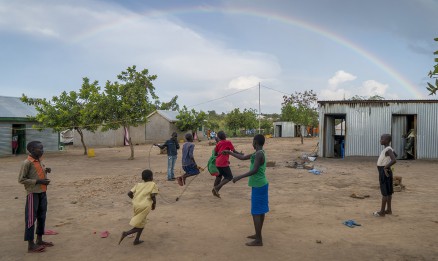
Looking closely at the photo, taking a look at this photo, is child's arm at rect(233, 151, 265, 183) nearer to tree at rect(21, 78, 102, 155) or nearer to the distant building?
tree at rect(21, 78, 102, 155)

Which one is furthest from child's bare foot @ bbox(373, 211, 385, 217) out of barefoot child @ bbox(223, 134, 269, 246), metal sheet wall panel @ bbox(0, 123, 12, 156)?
metal sheet wall panel @ bbox(0, 123, 12, 156)

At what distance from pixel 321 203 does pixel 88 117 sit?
16890 millimetres

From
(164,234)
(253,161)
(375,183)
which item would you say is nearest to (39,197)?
(164,234)

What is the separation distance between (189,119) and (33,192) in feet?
115

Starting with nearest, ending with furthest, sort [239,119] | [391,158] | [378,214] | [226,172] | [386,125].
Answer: [391,158], [378,214], [226,172], [386,125], [239,119]

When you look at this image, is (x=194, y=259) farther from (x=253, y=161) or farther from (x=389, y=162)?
(x=389, y=162)

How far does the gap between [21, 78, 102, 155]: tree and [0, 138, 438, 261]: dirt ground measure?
33.1 ft

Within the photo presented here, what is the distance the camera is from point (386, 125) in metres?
18.2

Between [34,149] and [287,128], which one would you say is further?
[287,128]

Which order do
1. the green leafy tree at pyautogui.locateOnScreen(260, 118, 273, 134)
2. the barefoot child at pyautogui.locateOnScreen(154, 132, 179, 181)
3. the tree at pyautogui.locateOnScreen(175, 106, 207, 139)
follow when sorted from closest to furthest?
the barefoot child at pyautogui.locateOnScreen(154, 132, 179, 181)
the tree at pyautogui.locateOnScreen(175, 106, 207, 139)
the green leafy tree at pyautogui.locateOnScreen(260, 118, 273, 134)

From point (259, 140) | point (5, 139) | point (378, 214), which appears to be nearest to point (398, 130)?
point (378, 214)

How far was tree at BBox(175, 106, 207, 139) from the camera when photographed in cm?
3959

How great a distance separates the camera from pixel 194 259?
461 centimetres

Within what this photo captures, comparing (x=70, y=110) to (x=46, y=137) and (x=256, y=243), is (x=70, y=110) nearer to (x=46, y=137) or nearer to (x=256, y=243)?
(x=46, y=137)
